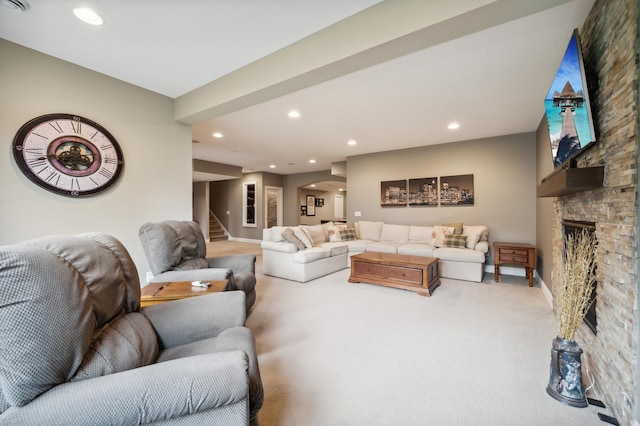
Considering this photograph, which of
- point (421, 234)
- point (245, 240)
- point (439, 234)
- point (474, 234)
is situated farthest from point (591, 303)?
point (245, 240)

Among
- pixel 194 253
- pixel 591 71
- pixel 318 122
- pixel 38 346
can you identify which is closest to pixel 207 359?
pixel 38 346

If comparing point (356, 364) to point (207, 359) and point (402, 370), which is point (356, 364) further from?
point (207, 359)

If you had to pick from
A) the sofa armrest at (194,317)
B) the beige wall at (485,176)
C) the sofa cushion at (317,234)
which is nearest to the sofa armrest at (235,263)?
the sofa armrest at (194,317)

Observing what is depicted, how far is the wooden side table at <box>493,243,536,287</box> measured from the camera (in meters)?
4.00

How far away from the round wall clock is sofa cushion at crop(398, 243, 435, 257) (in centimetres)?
440

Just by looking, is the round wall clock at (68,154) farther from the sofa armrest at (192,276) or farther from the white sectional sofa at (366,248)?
the white sectional sofa at (366,248)

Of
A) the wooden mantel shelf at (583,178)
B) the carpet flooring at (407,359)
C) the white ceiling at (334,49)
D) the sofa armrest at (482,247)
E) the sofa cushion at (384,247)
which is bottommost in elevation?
the carpet flooring at (407,359)

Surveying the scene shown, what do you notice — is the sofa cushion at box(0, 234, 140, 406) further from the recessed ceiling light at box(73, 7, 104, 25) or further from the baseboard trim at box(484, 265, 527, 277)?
the baseboard trim at box(484, 265, 527, 277)

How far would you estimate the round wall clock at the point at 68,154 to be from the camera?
233 centimetres

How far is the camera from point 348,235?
18.9 feet

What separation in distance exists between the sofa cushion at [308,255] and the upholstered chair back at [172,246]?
1.67 m

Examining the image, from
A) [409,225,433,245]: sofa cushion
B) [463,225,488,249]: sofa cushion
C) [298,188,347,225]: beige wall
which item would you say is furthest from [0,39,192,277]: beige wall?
[298,188,347,225]: beige wall

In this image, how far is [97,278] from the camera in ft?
3.89

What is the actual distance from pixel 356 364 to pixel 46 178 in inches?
126
